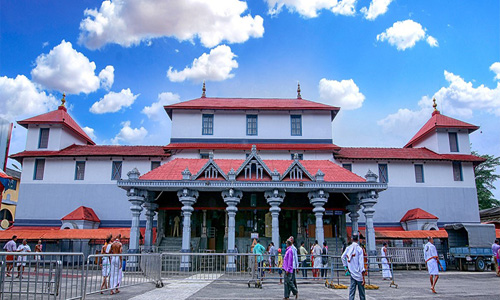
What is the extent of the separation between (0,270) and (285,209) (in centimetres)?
2072

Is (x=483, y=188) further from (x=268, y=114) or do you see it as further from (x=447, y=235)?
(x=268, y=114)

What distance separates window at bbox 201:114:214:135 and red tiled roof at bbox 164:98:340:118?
100 cm

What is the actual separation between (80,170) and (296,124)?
20598 millimetres

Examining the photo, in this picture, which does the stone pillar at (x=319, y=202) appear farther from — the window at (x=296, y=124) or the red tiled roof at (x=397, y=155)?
the window at (x=296, y=124)

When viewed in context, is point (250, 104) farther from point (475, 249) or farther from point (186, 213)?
point (475, 249)

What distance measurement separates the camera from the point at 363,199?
81.8 ft

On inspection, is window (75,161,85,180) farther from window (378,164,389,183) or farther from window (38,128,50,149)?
window (378,164,389,183)

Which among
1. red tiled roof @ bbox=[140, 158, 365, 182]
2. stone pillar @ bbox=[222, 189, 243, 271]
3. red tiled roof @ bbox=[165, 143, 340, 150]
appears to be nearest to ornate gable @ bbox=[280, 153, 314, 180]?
red tiled roof @ bbox=[140, 158, 365, 182]

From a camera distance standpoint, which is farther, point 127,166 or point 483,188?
point 483,188

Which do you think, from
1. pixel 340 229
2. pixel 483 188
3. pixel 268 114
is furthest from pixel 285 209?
pixel 483 188

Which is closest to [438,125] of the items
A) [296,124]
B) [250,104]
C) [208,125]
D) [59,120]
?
[296,124]

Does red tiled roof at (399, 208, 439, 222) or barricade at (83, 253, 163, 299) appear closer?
barricade at (83, 253, 163, 299)

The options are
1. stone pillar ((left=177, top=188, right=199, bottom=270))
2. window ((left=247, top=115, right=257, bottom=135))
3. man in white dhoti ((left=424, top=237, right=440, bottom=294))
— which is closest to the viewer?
man in white dhoti ((left=424, top=237, right=440, bottom=294))

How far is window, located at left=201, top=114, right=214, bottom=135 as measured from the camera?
3828 centimetres
